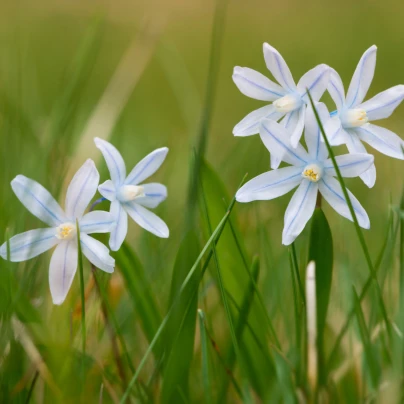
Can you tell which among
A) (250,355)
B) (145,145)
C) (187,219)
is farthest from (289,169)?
(145,145)

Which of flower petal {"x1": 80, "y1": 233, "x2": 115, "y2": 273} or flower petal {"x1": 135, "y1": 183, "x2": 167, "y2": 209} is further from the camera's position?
flower petal {"x1": 135, "y1": 183, "x2": 167, "y2": 209}

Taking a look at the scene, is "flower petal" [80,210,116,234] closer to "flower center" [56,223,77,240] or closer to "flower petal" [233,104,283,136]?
"flower center" [56,223,77,240]

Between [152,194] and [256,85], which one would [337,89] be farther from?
[152,194]

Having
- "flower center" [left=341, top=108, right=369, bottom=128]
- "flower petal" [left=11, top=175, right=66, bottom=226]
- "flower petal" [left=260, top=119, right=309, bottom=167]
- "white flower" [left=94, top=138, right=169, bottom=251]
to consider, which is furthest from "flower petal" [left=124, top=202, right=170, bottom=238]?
"flower center" [left=341, top=108, right=369, bottom=128]

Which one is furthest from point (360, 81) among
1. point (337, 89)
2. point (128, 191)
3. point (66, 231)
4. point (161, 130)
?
point (161, 130)

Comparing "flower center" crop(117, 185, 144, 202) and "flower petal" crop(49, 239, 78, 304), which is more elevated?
"flower center" crop(117, 185, 144, 202)

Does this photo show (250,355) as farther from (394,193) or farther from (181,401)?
(394,193)
